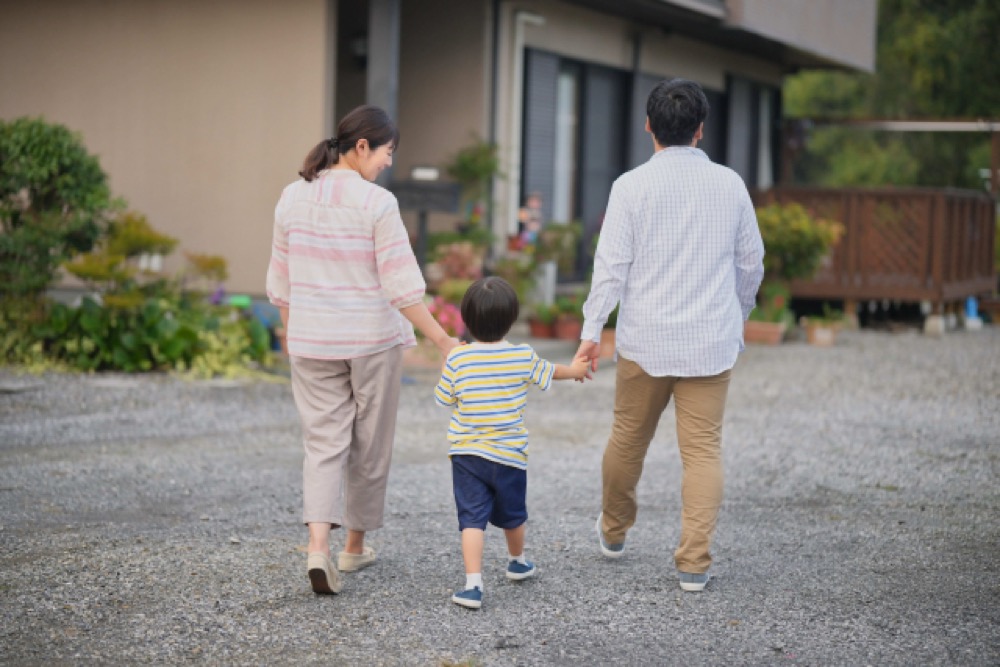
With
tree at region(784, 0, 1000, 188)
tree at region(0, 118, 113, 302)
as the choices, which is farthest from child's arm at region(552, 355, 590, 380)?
tree at region(784, 0, 1000, 188)

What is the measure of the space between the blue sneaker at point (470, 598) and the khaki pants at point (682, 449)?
0.71 metres

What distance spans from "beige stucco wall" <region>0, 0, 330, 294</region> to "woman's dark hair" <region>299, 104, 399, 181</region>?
6.63 meters

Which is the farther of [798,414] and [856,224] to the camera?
[856,224]

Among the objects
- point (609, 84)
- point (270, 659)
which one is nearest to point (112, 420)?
point (270, 659)

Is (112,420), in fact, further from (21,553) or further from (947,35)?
(947,35)

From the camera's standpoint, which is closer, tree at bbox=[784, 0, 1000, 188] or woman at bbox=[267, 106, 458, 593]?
woman at bbox=[267, 106, 458, 593]

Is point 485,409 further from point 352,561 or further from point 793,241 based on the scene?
point 793,241

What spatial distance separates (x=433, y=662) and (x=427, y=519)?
1.89 meters

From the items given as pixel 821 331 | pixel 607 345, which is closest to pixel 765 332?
pixel 821 331

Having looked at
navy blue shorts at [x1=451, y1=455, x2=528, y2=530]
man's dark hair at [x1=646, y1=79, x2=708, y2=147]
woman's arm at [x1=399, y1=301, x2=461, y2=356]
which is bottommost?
navy blue shorts at [x1=451, y1=455, x2=528, y2=530]

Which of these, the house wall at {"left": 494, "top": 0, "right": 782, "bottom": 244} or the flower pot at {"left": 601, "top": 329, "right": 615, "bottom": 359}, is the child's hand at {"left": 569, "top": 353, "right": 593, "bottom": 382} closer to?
the flower pot at {"left": 601, "top": 329, "right": 615, "bottom": 359}

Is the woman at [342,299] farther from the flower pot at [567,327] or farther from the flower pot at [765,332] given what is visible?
the flower pot at [765,332]

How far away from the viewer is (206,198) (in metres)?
11.9

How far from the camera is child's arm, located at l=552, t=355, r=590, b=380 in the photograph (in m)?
4.56
